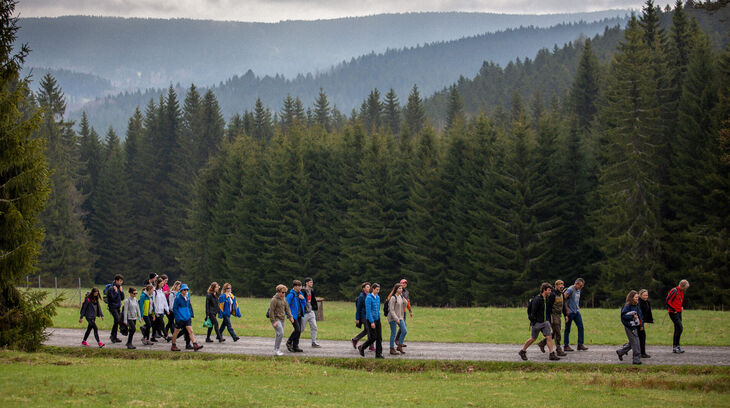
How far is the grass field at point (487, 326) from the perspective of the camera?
2359 cm

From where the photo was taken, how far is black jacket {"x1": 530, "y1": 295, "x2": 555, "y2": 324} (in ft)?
63.8

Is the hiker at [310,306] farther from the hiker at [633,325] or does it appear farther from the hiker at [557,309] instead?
the hiker at [633,325]

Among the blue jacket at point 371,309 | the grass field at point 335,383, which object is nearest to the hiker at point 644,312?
the grass field at point 335,383

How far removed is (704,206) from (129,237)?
69.6 meters

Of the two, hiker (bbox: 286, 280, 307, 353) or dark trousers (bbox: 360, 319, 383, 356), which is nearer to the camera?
dark trousers (bbox: 360, 319, 383, 356)

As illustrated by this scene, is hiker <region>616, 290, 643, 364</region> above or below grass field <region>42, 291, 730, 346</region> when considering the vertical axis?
above

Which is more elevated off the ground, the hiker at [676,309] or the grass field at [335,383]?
the hiker at [676,309]

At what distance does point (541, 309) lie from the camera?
64.1 ft

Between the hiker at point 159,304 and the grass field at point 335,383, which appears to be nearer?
the grass field at point 335,383

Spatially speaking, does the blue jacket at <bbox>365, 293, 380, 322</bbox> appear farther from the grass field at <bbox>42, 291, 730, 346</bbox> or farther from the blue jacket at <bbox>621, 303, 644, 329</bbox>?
the blue jacket at <bbox>621, 303, 644, 329</bbox>

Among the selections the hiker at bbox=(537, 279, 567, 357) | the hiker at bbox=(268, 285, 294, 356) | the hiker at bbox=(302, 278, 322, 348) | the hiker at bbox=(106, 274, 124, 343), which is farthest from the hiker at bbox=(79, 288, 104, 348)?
the hiker at bbox=(537, 279, 567, 357)

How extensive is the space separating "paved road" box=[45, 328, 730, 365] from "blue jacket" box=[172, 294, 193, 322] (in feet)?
4.50

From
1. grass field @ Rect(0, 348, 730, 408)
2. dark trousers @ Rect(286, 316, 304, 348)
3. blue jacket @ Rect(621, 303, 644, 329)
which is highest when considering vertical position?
blue jacket @ Rect(621, 303, 644, 329)

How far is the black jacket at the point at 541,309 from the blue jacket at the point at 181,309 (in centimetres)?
1104
